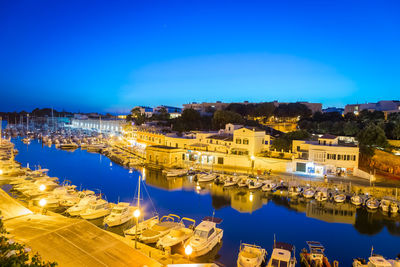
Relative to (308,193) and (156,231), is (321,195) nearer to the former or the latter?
(308,193)

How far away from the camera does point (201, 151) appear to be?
3042 centimetres

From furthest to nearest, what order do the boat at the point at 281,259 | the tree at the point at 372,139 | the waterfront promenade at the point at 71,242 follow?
the tree at the point at 372,139 → the boat at the point at 281,259 → the waterfront promenade at the point at 71,242

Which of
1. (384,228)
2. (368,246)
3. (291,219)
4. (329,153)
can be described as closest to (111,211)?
(291,219)

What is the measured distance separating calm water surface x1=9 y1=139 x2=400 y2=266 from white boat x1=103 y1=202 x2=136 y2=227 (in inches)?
93.4

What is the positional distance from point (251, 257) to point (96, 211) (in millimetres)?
8878

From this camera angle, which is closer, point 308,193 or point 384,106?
point 308,193

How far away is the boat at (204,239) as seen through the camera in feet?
36.3

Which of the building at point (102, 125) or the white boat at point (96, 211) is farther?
the building at point (102, 125)

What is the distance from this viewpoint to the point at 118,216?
13.9 m

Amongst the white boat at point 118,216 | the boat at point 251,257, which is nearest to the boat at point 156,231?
the white boat at point 118,216

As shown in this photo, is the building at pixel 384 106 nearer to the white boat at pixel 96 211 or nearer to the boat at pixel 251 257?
the boat at pixel 251 257

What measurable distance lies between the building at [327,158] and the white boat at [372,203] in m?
4.95

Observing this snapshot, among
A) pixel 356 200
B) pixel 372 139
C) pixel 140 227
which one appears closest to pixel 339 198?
pixel 356 200

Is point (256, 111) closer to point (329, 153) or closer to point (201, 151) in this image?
point (201, 151)
